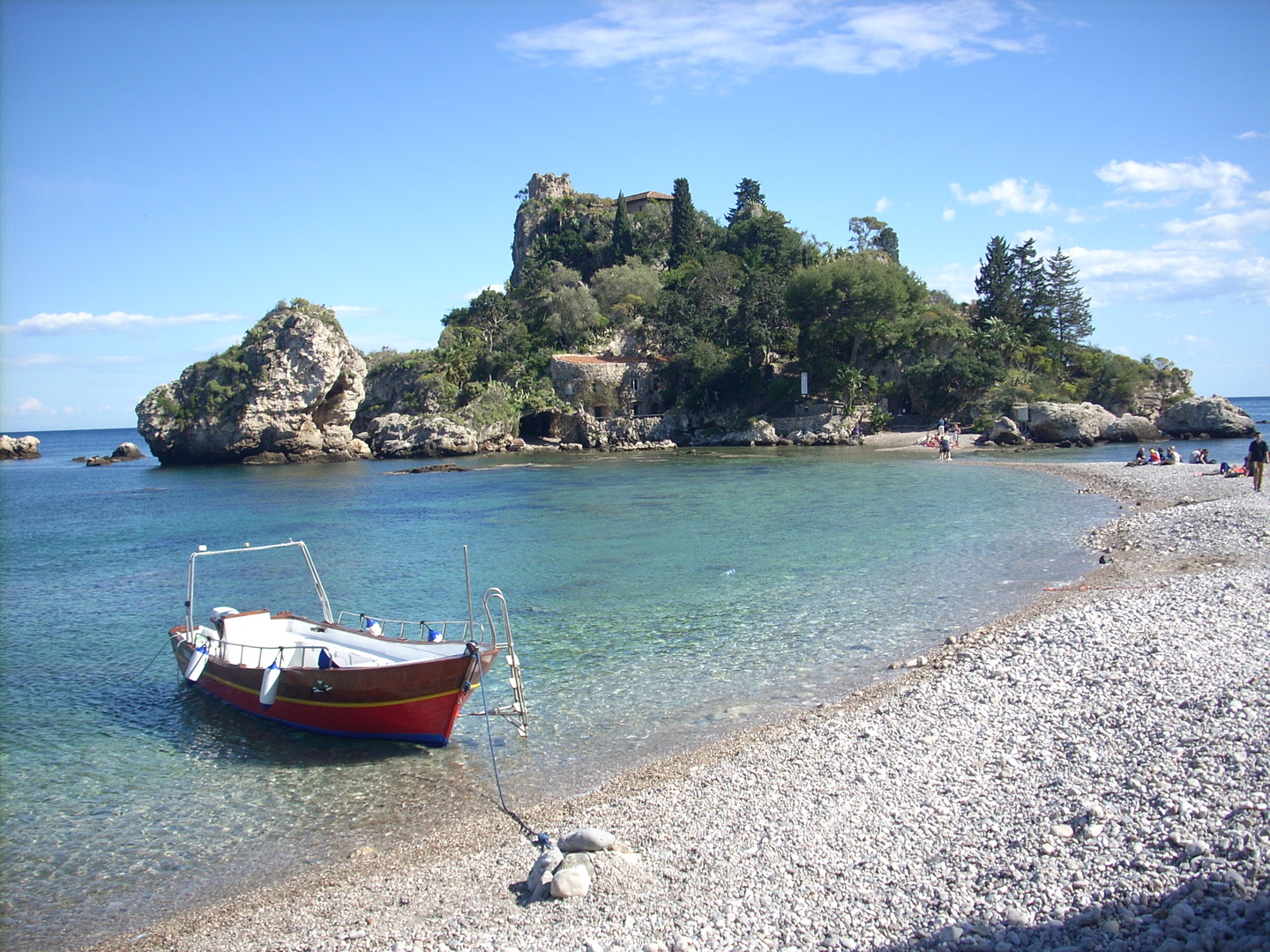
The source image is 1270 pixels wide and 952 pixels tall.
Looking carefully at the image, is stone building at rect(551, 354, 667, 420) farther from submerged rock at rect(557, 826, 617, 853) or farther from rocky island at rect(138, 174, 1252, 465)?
submerged rock at rect(557, 826, 617, 853)

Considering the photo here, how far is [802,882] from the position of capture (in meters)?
6.09

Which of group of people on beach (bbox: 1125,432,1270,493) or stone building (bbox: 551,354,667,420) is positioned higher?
stone building (bbox: 551,354,667,420)

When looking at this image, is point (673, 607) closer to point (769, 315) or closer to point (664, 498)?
point (664, 498)

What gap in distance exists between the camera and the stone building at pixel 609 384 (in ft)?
214

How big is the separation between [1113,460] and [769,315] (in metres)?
29.8

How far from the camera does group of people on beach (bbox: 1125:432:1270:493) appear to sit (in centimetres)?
2408

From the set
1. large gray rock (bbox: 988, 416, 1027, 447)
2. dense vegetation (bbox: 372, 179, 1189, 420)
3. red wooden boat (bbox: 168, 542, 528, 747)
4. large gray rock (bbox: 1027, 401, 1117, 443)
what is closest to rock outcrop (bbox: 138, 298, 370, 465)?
dense vegetation (bbox: 372, 179, 1189, 420)

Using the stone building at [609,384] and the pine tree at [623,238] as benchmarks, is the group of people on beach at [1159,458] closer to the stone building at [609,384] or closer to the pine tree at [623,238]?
the stone building at [609,384]

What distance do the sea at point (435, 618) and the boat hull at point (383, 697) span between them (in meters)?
0.26

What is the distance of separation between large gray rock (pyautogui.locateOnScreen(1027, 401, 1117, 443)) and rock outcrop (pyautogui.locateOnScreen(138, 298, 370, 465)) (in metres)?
48.1

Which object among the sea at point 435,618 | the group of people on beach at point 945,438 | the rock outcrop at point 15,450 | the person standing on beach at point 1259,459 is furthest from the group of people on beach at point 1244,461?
the rock outcrop at point 15,450

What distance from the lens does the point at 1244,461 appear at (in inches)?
1280

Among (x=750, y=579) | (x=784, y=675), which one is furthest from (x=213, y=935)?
(x=750, y=579)

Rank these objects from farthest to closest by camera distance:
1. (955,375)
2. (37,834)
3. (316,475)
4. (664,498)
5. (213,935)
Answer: (955,375) < (316,475) < (664,498) < (37,834) < (213,935)
